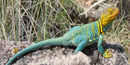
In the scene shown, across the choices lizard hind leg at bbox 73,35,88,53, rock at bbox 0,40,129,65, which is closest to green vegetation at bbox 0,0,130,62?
rock at bbox 0,40,129,65

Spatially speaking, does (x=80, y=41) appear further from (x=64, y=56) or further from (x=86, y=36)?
(x=64, y=56)

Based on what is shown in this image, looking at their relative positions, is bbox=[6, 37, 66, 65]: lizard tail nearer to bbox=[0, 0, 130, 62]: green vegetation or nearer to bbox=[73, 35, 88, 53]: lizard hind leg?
bbox=[73, 35, 88, 53]: lizard hind leg

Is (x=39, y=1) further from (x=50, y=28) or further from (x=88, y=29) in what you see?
(x=88, y=29)

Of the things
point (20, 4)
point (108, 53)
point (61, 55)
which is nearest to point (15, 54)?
point (61, 55)

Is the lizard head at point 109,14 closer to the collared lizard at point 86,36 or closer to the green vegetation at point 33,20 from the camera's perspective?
the collared lizard at point 86,36

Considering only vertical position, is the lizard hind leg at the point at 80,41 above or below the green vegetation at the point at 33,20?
below

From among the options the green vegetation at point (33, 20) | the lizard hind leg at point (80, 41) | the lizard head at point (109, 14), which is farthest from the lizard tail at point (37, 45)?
the green vegetation at point (33, 20)
